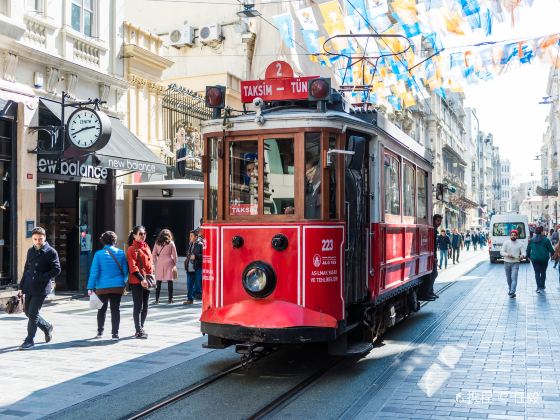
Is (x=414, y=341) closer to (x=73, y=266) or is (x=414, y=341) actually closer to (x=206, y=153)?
(x=206, y=153)

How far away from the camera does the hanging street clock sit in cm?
1397

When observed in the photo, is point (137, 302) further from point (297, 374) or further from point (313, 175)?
point (313, 175)

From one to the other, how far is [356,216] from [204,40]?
2317 centimetres

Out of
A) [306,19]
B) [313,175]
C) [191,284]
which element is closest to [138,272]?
[313,175]

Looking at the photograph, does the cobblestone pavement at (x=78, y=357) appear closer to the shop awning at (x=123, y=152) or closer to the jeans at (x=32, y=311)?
the jeans at (x=32, y=311)

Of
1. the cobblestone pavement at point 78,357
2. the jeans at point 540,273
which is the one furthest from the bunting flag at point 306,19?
the cobblestone pavement at point 78,357

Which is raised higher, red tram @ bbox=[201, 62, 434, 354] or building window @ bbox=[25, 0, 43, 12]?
building window @ bbox=[25, 0, 43, 12]

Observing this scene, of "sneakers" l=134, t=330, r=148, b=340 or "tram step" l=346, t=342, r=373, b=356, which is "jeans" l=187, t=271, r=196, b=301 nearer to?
"sneakers" l=134, t=330, r=148, b=340

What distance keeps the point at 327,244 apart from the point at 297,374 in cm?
162

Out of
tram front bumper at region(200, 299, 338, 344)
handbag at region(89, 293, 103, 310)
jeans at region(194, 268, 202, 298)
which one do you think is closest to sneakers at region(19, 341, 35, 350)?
handbag at region(89, 293, 103, 310)

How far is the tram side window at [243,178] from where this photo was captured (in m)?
7.96

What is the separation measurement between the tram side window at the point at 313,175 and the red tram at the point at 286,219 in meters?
0.01

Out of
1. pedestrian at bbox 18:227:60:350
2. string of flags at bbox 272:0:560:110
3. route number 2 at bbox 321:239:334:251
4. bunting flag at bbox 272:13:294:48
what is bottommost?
pedestrian at bbox 18:227:60:350

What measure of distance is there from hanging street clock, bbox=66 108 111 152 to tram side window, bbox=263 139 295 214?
6900 mm
